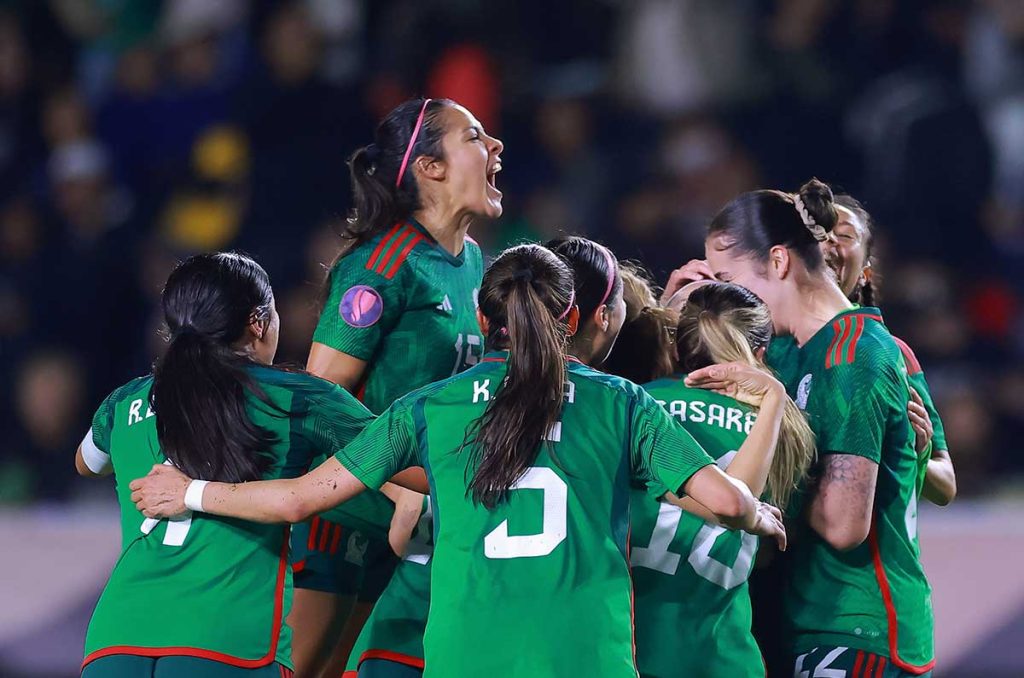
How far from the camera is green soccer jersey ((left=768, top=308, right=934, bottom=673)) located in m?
3.70

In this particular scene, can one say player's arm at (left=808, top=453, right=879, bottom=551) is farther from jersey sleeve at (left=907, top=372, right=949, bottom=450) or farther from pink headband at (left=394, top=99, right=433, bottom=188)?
pink headband at (left=394, top=99, right=433, bottom=188)

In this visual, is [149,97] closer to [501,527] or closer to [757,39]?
[757,39]

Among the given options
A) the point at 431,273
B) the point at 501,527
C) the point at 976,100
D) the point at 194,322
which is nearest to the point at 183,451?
the point at 194,322

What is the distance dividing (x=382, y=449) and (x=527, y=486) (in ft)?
1.06

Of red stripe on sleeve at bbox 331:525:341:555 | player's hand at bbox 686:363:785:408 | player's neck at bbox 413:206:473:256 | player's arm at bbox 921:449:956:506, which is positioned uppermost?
player's neck at bbox 413:206:473:256

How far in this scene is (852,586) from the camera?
12.3 ft

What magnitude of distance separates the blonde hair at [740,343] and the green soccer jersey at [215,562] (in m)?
0.81

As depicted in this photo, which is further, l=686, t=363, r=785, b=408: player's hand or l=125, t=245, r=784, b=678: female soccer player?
l=686, t=363, r=785, b=408: player's hand

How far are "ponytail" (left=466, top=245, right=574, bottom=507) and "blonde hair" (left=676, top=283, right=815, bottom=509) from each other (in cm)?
47

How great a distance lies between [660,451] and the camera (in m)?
3.12

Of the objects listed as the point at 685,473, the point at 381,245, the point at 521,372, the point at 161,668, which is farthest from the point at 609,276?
the point at 161,668

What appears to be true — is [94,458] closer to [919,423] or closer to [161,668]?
[161,668]

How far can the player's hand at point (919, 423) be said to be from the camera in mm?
3846

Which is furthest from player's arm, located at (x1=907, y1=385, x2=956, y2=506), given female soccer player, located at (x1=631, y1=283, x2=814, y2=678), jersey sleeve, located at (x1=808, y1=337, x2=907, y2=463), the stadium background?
the stadium background
